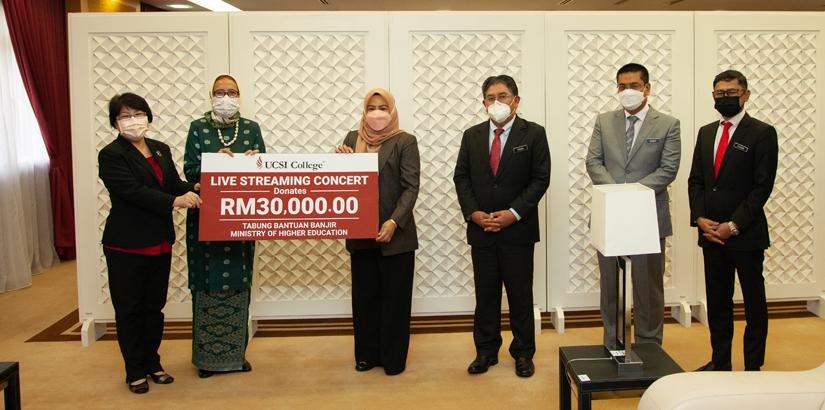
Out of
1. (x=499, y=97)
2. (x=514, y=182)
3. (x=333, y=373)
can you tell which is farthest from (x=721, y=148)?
(x=333, y=373)

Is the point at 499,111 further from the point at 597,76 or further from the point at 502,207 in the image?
the point at 597,76

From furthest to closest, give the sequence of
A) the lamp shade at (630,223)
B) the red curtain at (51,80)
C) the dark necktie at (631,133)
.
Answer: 1. the red curtain at (51,80)
2. the dark necktie at (631,133)
3. the lamp shade at (630,223)

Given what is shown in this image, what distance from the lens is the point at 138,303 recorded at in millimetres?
2764

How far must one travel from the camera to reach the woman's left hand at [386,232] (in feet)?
8.96

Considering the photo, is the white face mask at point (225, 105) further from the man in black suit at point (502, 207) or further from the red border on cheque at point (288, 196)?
the man in black suit at point (502, 207)

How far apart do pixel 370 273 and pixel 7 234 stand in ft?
13.7

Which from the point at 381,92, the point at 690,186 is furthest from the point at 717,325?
the point at 381,92

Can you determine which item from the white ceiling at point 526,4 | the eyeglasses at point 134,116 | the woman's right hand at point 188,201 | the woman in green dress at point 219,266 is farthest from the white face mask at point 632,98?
the white ceiling at point 526,4

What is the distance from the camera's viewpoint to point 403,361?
9.64ft

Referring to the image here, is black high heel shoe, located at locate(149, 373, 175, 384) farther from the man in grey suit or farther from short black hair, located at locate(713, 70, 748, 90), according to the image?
short black hair, located at locate(713, 70, 748, 90)

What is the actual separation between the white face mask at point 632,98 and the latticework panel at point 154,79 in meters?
2.73

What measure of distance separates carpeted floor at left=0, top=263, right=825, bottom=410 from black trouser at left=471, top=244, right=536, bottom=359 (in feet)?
0.53

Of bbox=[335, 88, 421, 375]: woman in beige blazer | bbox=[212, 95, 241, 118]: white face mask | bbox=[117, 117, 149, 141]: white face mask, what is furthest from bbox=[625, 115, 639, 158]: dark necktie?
bbox=[117, 117, 149, 141]: white face mask

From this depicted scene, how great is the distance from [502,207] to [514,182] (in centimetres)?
15
